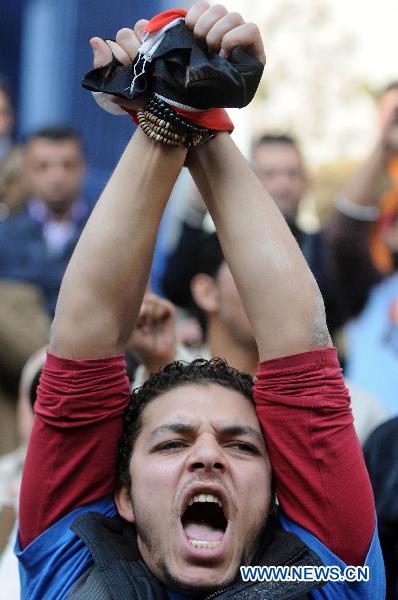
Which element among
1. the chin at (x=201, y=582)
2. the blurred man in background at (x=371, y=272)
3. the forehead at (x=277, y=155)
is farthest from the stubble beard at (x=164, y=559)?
the forehead at (x=277, y=155)

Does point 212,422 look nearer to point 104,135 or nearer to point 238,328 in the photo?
point 238,328

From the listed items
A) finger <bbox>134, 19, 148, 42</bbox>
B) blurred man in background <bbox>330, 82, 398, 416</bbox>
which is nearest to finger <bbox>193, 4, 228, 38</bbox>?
finger <bbox>134, 19, 148, 42</bbox>

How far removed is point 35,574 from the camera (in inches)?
101

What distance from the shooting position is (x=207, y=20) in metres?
2.32

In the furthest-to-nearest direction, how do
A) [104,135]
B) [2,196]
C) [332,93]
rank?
1. [104,135]
2. [332,93]
3. [2,196]

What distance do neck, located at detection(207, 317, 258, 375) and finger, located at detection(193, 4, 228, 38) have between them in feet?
4.56

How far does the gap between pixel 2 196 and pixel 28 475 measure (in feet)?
12.3

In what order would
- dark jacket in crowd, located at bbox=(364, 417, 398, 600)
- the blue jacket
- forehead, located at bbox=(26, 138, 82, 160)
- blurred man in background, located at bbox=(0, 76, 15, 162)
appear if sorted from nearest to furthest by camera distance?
dark jacket in crowd, located at bbox=(364, 417, 398, 600)
the blue jacket
forehead, located at bbox=(26, 138, 82, 160)
blurred man in background, located at bbox=(0, 76, 15, 162)

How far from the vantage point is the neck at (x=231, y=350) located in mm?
3570

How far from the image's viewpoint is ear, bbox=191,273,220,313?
3.99m

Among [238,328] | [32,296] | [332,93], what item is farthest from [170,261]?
[332,93]

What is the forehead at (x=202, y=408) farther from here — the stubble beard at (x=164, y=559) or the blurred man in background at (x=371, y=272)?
the blurred man in background at (x=371, y=272)

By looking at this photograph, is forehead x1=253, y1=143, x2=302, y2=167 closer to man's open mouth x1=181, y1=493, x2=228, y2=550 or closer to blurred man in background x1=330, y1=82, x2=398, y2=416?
blurred man in background x1=330, y1=82, x2=398, y2=416

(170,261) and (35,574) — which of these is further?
(170,261)
